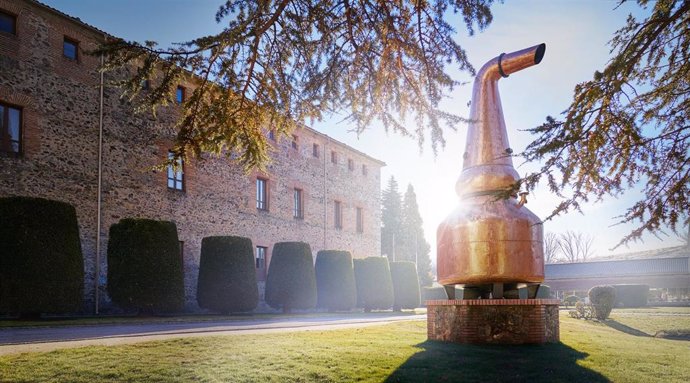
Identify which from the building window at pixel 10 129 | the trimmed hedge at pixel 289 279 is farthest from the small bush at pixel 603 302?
the building window at pixel 10 129

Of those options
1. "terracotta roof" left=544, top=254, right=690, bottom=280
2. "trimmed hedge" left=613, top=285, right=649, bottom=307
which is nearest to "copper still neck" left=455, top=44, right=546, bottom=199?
"trimmed hedge" left=613, top=285, right=649, bottom=307

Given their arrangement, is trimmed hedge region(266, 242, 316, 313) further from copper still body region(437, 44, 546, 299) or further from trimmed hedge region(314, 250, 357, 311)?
copper still body region(437, 44, 546, 299)

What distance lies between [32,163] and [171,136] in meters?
5.61

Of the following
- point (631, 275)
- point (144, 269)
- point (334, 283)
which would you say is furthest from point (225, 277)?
point (631, 275)

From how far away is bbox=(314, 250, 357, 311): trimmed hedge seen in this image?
80.5 feet

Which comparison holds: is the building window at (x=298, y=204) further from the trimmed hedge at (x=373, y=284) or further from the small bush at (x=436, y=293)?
the small bush at (x=436, y=293)

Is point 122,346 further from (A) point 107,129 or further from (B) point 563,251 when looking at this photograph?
(B) point 563,251

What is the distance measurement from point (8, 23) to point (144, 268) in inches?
325

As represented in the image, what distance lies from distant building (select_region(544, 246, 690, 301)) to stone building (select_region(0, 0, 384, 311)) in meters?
33.4

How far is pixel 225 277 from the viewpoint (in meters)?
19.6

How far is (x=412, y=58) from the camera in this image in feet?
22.1

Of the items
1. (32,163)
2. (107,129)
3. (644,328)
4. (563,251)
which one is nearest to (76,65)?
(107,129)

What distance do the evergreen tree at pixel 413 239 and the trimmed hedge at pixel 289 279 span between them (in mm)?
37782

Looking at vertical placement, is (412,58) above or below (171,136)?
below
